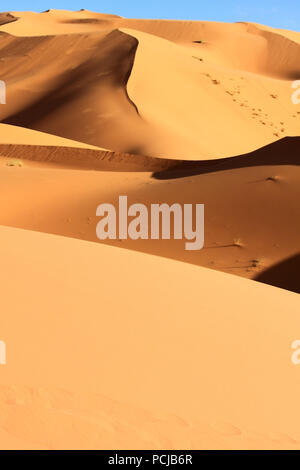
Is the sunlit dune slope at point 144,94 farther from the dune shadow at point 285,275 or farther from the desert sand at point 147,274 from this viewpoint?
the dune shadow at point 285,275

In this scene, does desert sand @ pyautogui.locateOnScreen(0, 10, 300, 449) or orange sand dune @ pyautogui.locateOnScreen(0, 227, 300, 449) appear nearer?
orange sand dune @ pyautogui.locateOnScreen(0, 227, 300, 449)

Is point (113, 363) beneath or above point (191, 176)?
beneath

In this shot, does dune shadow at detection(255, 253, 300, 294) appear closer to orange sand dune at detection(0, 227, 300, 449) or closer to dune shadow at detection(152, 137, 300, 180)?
dune shadow at detection(152, 137, 300, 180)

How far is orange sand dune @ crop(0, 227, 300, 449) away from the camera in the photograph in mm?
3047

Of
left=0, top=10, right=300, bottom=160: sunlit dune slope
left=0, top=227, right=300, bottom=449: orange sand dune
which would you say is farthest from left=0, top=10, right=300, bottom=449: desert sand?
left=0, top=10, right=300, bottom=160: sunlit dune slope

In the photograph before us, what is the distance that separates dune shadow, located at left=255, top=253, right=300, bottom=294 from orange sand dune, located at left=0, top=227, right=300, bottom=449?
4893 mm

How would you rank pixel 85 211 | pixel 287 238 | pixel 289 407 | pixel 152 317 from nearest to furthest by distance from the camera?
pixel 289 407 < pixel 152 317 < pixel 287 238 < pixel 85 211

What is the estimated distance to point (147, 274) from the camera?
240 inches

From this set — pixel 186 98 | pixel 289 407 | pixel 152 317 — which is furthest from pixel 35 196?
pixel 186 98

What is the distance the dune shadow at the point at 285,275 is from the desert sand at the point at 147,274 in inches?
1.2
